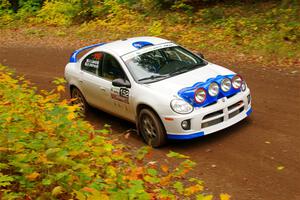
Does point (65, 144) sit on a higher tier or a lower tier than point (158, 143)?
higher

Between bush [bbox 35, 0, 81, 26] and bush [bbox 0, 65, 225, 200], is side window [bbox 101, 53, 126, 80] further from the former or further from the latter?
bush [bbox 35, 0, 81, 26]

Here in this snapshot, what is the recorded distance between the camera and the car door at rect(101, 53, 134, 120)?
7793mm

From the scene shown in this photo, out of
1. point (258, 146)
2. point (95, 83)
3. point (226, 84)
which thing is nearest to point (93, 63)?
point (95, 83)

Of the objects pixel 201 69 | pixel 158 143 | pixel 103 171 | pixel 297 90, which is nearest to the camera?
pixel 103 171

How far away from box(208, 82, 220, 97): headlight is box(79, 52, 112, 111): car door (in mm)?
2125

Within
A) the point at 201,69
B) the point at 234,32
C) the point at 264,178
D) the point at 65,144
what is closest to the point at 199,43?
the point at 234,32

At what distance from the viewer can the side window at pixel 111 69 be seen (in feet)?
26.3

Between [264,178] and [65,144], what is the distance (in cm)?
289

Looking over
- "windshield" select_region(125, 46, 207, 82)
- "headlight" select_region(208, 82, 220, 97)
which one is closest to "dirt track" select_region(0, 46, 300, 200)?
"headlight" select_region(208, 82, 220, 97)

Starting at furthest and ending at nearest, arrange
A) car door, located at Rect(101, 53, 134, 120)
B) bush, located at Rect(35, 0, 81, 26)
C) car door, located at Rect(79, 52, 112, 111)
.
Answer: bush, located at Rect(35, 0, 81, 26)
car door, located at Rect(79, 52, 112, 111)
car door, located at Rect(101, 53, 134, 120)

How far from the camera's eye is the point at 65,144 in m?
4.95

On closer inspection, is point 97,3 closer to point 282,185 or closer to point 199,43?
point 199,43

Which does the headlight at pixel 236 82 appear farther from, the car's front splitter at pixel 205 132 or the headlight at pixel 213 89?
the car's front splitter at pixel 205 132

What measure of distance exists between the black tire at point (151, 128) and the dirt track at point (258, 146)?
0.20 m
